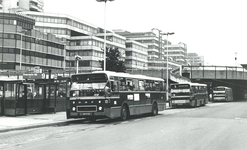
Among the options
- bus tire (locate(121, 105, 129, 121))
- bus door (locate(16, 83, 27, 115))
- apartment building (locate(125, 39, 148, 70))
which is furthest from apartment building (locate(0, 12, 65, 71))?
bus tire (locate(121, 105, 129, 121))

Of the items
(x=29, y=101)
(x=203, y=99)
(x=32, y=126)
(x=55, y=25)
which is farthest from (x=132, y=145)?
(x=55, y=25)

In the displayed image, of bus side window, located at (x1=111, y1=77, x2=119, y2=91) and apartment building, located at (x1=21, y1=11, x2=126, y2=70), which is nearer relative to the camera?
bus side window, located at (x1=111, y1=77, x2=119, y2=91)

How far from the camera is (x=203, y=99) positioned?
42219mm

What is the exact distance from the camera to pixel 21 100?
21.1 meters

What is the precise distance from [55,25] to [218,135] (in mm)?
84754

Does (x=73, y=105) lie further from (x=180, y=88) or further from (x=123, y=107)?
(x=180, y=88)

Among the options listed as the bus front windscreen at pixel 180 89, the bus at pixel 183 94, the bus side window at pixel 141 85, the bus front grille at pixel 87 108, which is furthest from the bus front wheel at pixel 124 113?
the bus front windscreen at pixel 180 89

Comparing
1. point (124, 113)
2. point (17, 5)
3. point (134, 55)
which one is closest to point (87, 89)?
point (124, 113)

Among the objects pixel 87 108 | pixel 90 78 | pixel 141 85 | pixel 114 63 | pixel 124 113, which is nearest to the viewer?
pixel 87 108

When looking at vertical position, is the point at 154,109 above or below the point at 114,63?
below

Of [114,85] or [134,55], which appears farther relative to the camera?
[134,55]

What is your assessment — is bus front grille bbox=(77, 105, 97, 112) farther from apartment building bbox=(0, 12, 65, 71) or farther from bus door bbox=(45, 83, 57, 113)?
apartment building bbox=(0, 12, 65, 71)

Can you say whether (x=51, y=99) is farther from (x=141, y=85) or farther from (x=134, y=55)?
(x=134, y=55)

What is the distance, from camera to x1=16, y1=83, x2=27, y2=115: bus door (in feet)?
68.4
